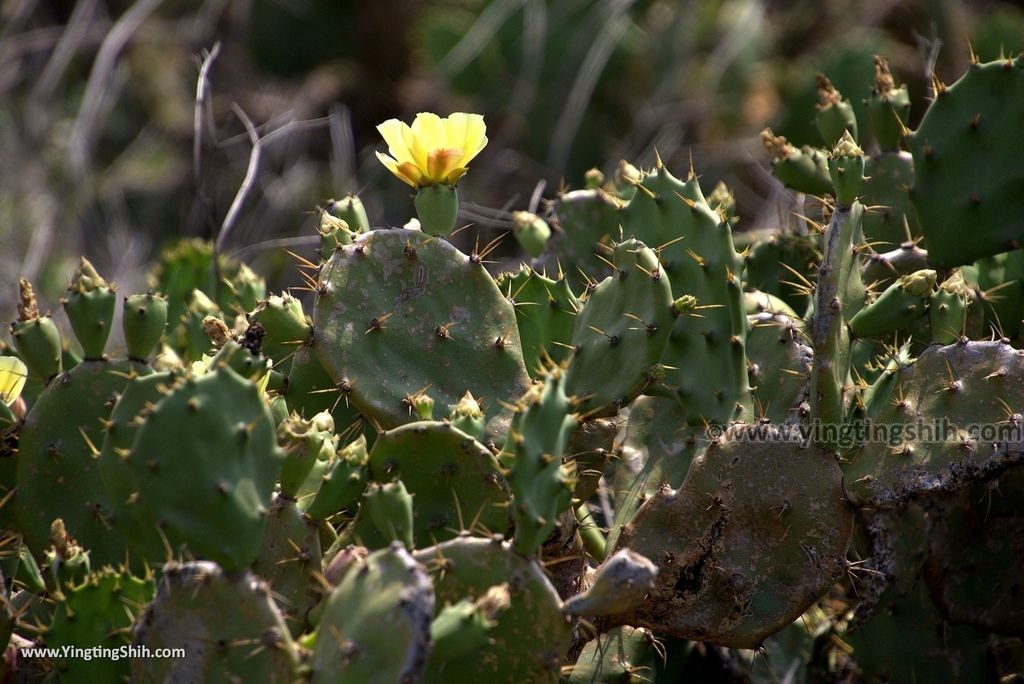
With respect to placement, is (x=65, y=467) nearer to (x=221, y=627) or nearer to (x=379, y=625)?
(x=221, y=627)

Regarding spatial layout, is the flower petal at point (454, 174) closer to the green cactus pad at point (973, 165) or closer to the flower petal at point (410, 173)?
the flower petal at point (410, 173)

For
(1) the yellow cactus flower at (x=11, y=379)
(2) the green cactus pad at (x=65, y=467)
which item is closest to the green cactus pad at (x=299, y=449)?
(2) the green cactus pad at (x=65, y=467)

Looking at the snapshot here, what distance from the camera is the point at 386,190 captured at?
611cm

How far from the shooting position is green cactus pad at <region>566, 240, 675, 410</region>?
6.13 feet

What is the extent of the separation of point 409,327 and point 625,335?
37 cm

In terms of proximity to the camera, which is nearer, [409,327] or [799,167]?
[409,327]

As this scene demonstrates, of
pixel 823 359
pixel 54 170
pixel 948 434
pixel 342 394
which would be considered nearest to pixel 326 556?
pixel 342 394

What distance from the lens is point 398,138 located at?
1.86 m

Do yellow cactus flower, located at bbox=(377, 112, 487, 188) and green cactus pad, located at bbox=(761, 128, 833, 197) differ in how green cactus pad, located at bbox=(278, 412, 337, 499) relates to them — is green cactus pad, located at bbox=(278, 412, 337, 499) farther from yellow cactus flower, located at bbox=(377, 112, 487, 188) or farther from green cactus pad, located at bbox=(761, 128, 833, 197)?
green cactus pad, located at bbox=(761, 128, 833, 197)

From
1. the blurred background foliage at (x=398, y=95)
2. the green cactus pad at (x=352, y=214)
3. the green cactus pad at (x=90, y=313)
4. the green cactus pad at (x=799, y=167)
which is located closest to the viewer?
the green cactus pad at (x=90, y=313)

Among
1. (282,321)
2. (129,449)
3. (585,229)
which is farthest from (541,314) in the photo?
(129,449)

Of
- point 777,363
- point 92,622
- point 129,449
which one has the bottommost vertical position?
point 92,622

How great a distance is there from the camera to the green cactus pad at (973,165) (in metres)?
2.24

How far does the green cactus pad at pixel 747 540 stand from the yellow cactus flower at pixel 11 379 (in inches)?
44.2
